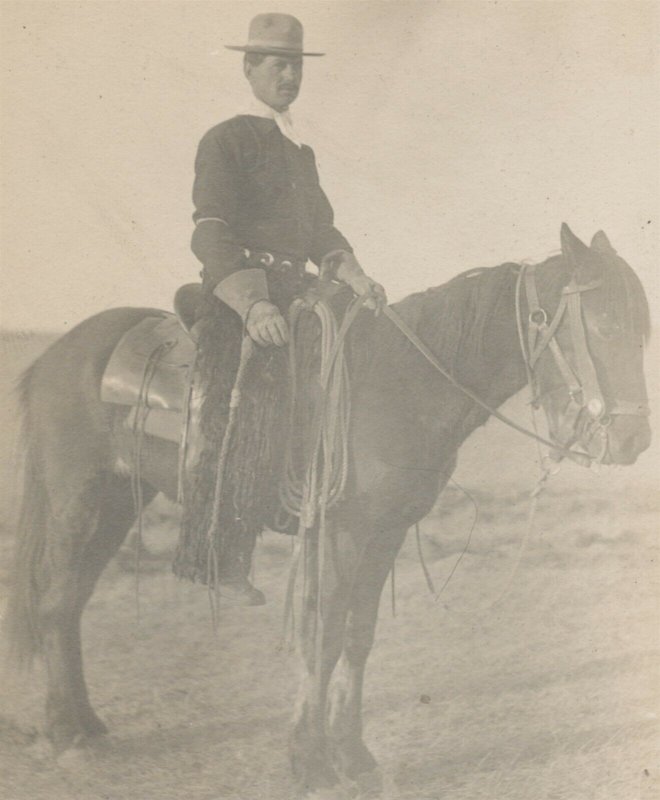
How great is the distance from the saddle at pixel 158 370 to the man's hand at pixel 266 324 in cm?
21

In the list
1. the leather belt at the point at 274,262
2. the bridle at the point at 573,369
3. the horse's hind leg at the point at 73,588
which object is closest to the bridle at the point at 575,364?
the bridle at the point at 573,369

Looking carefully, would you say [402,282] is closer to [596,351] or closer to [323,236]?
[323,236]

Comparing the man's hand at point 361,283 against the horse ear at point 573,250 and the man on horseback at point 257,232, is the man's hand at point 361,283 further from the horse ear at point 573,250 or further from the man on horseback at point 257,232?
the horse ear at point 573,250

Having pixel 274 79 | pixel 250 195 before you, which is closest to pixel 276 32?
pixel 274 79

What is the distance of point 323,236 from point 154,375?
0.66 m

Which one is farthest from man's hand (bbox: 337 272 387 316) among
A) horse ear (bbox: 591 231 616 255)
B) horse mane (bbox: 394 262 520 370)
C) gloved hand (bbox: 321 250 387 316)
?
horse ear (bbox: 591 231 616 255)

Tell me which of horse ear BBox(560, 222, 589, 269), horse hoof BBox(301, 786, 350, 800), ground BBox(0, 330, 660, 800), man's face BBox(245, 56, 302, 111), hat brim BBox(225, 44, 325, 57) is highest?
hat brim BBox(225, 44, 325, 57)

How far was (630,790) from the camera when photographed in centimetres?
288

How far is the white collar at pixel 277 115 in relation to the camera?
2613mm

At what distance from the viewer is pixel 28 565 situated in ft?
8.59

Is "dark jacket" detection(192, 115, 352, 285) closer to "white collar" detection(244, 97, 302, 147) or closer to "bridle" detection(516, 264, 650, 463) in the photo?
"white collar" detection(244, 97, 302, 147)

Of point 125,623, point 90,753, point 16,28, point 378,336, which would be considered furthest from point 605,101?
point 90,753

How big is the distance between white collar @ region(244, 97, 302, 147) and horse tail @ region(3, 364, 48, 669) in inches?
40.5

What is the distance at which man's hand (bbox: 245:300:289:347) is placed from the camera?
7.77ft
